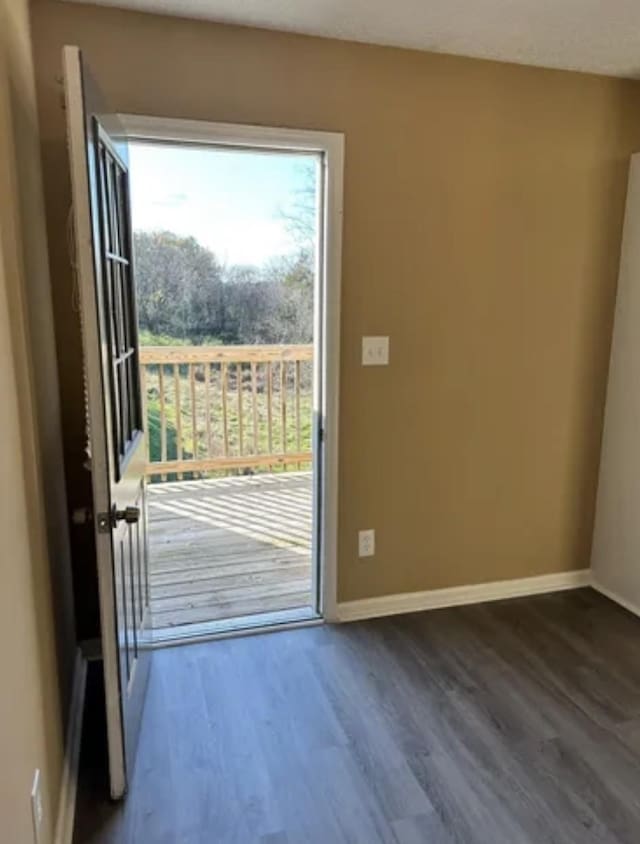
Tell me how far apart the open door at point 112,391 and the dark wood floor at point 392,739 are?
0.18m

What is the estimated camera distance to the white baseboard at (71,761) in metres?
1.64

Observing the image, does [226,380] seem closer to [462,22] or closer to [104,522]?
[462,22]

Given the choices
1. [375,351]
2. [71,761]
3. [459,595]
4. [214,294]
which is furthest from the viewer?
[214,294]

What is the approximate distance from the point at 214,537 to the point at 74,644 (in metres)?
1.50

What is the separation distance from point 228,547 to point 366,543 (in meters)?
1.16

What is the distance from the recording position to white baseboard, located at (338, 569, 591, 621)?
2.81 meters

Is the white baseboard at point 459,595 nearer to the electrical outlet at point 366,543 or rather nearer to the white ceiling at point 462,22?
the electrical outlet at point 366,543

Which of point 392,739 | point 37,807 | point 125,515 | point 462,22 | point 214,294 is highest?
point 462,22

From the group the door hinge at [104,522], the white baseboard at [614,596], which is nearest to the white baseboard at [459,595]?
the white baseboard at [614,596]

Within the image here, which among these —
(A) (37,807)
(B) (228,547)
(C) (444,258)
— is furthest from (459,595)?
(A) (37,807)

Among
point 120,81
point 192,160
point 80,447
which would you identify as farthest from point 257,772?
point 192,160

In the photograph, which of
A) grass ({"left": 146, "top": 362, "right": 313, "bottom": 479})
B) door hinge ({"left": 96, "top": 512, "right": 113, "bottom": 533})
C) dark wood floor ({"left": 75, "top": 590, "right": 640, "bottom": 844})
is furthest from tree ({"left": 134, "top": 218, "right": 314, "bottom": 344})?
door hinge ({"left": 96, "top": 512, "right": 113, "bottom": 533})

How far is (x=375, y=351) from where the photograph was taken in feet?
8.46

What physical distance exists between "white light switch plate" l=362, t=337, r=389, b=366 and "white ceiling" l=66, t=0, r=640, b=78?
1107 millimetres
